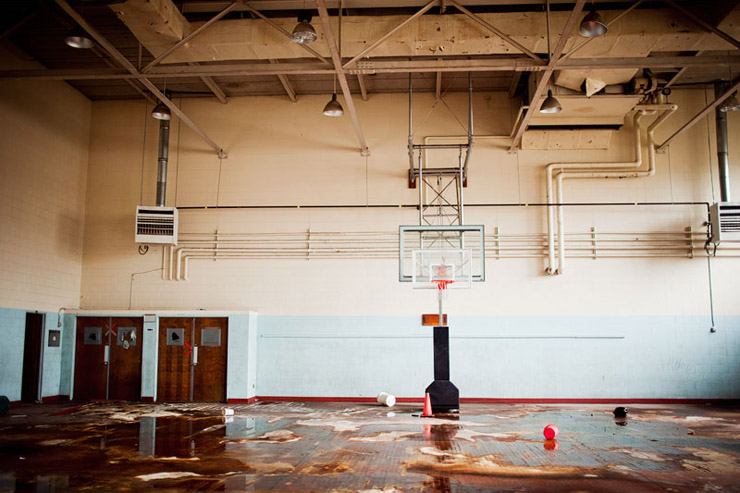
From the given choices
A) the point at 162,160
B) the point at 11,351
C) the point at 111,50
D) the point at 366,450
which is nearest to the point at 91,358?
the point at 11,351

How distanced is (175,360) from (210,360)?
2.63 feet

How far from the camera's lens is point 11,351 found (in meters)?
12.0

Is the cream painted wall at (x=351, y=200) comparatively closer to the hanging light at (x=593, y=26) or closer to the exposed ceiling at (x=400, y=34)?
the exposed ceiling at (x=400, y=34)

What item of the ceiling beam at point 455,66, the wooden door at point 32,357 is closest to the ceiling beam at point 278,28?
the ceiling beam at point 455,66

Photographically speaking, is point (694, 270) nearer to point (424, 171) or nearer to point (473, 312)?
point (473, 312)

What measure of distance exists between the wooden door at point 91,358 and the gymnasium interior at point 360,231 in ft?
0.17

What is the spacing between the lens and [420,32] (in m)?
10.1

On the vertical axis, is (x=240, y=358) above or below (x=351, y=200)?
below

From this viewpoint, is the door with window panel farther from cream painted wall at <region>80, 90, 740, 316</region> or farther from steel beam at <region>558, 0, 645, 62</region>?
steel beam at <region>558, 0, 645, 62</region>

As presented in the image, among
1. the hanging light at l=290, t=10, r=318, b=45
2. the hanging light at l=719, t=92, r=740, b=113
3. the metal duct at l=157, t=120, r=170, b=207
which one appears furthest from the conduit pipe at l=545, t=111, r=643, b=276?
the metal duct at l=157, t=120, r=170, b=207

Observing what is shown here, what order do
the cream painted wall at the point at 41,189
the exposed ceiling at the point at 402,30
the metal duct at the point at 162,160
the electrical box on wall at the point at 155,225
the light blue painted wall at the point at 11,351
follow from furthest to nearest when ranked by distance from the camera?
the metal duct at the point at 162,160 < the electrical box on wall at the point at 155,225 < the cream painted wall at the point at 41,189 < the light blue painted wall at the point at 11,351 < the exposed ceiling at the point at 402,30

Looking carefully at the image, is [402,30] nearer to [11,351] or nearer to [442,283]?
[442,283]

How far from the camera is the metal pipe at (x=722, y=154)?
13.1 m

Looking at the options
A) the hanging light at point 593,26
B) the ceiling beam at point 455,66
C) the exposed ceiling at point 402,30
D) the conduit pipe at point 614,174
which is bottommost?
the conduit pipe at point 614,174
